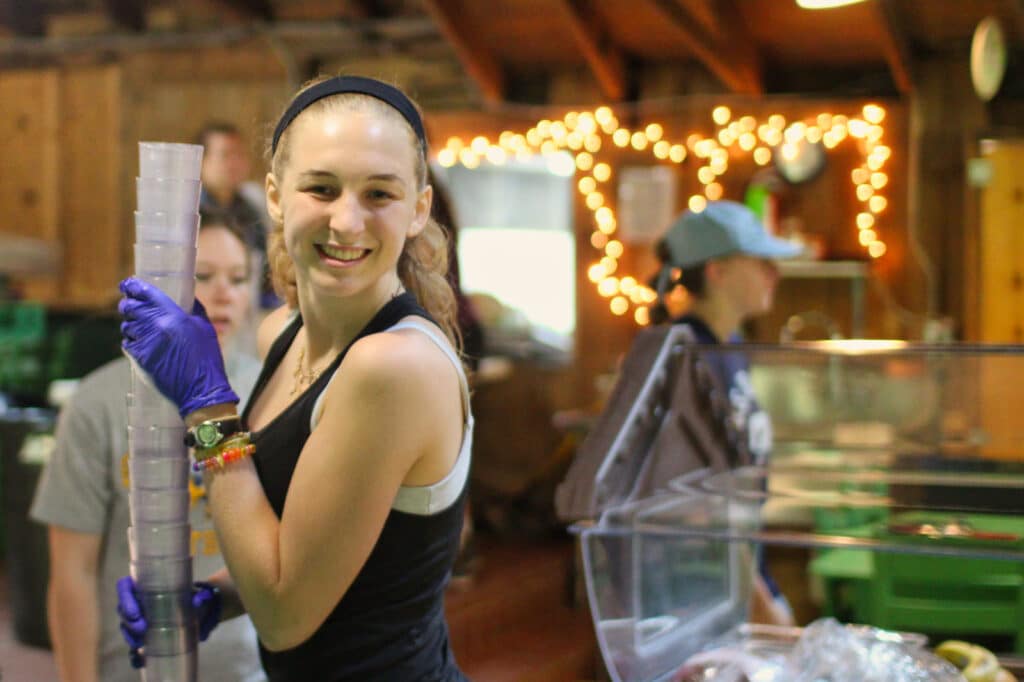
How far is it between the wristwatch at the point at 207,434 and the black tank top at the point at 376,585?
66 mm

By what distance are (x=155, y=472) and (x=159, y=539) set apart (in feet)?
0.24

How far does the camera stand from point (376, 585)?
125 cm

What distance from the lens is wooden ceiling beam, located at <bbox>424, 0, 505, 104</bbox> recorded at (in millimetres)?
6539

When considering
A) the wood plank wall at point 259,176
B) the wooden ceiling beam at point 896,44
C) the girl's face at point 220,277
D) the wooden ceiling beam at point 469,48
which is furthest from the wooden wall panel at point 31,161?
the girl's face at point 220,277

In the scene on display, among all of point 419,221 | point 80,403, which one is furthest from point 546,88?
point 419,221

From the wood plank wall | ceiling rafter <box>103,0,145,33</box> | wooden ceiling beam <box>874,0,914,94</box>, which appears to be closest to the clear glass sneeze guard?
wooden ceiling beam <box>874,0,914,94</box>

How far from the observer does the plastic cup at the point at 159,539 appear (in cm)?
124

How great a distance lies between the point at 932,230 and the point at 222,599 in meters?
5.63

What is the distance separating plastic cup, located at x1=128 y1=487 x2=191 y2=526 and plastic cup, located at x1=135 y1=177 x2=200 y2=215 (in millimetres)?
292

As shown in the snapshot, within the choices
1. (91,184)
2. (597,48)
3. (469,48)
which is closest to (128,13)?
(91,184)

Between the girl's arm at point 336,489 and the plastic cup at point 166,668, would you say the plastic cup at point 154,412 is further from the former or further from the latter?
the plastic cup at point 166,668

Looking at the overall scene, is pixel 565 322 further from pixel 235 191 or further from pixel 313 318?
pixel 313 318

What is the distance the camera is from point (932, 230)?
20.7 feet

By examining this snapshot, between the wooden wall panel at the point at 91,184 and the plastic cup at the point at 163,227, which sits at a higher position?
the wooden wall panel at the point at 91,184
